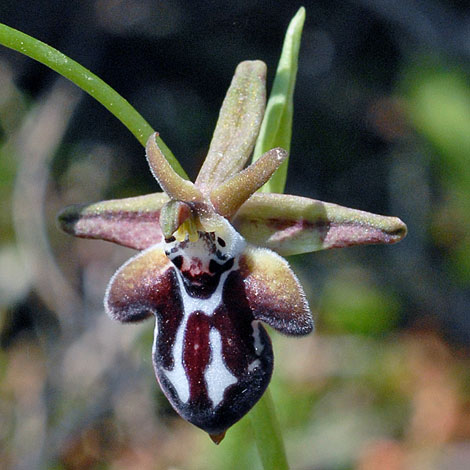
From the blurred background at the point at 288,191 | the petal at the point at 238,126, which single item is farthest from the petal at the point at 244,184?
the blurred background at the point at 288,191

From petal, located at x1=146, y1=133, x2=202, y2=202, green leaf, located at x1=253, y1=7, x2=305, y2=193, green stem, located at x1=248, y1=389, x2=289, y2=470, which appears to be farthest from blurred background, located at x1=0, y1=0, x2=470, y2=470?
petal, located at x1=146, y1=133, x2=202, y2=202

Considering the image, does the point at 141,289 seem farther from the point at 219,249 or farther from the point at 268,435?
the point at 268,435

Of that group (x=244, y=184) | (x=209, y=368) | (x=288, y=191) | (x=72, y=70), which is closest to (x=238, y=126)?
(x=244, y=184)

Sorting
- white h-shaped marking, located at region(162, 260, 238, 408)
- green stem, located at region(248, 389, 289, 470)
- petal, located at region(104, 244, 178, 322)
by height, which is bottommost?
green stem, located at region(248, 389, 289, 470)

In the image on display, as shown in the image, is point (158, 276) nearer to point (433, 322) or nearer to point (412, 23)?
point (433, 322)

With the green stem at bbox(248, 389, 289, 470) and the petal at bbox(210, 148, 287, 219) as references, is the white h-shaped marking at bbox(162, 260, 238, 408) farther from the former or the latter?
the green stem at bbox(248, 389, 289, 470)
